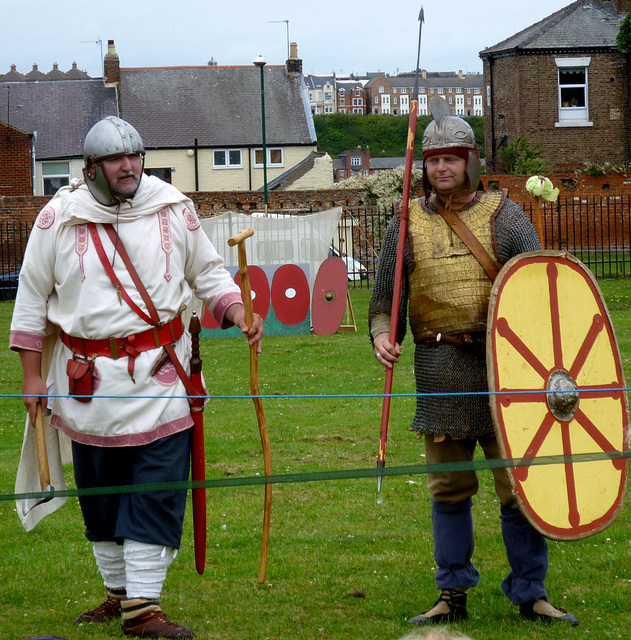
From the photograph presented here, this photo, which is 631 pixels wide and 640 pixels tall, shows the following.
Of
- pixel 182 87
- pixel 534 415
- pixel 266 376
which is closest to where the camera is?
pixel 534 415

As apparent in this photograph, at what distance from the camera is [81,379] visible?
3230 mm

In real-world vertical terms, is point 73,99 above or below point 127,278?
above

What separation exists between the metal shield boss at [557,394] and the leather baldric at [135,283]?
41.9 inches

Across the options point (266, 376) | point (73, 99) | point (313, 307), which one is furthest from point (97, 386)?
point (73, 99)

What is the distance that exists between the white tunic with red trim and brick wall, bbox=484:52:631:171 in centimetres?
2465

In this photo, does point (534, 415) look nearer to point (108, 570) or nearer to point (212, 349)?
point (108, 570)

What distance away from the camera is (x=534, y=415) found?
312 cm

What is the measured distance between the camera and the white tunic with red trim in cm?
323

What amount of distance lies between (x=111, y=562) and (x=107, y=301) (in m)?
0.95

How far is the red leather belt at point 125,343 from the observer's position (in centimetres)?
325

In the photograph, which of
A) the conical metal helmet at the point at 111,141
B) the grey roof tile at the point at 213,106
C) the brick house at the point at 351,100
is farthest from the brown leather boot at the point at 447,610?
the brick house at the point at 351,100

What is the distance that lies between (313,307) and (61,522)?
7958 mm

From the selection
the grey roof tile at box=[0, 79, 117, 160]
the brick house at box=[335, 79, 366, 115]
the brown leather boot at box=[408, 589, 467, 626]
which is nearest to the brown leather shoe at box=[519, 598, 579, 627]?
the brown leather boot at box=[408, 589, 467, 626]

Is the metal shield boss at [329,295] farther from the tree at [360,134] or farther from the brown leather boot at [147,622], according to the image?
the tree at [360,134]
